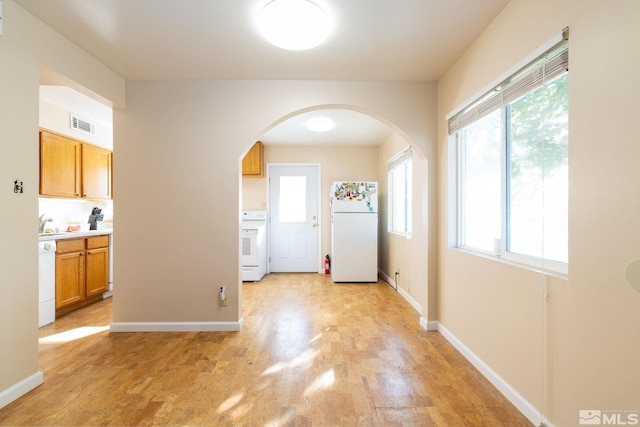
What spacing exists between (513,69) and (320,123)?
8.91ft

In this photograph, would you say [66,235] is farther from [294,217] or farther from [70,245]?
[294,217]

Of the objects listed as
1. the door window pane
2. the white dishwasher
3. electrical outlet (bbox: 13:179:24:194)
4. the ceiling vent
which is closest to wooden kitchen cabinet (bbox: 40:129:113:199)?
the ceiling vent

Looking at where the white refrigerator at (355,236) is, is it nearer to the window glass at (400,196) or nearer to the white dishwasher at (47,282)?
the window glass at (400,196)

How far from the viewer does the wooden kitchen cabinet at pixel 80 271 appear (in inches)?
137

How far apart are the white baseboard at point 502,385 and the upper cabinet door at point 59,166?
449 cm

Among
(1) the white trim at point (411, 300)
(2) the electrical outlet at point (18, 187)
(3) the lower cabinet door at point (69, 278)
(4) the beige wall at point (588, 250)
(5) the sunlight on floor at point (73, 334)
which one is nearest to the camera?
(4) the beige wall at point (588, 250)

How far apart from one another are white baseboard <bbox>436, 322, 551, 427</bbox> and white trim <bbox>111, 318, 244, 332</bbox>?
1.94m

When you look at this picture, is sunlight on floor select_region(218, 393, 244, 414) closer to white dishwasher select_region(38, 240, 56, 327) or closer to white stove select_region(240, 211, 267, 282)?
white dishwasher select_region(38, 240, 56, 327)

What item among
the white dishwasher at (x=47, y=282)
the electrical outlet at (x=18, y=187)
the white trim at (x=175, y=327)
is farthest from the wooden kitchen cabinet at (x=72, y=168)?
the electrical outlet at (x=18, y=187)

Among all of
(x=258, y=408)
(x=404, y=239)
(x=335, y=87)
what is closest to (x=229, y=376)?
(x=258, y=408)

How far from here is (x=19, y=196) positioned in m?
1.96

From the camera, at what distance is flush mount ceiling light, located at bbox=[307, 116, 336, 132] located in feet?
13.8

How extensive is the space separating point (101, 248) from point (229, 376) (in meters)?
3.02

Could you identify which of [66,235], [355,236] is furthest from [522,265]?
[66,235]
